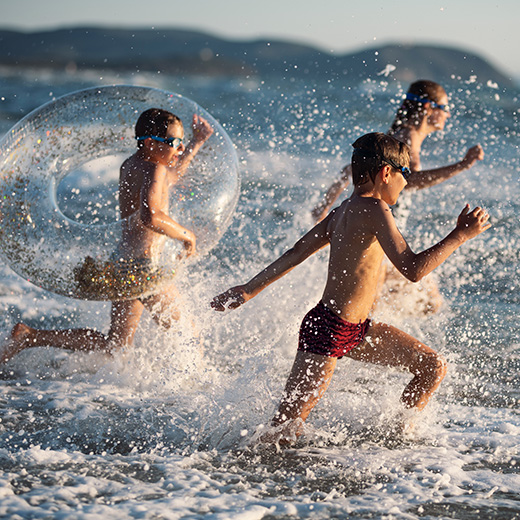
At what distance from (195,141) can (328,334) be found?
1.64 m

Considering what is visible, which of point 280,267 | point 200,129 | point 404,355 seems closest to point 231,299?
point 280,267

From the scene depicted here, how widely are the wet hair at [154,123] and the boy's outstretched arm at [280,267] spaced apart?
118 centimetres

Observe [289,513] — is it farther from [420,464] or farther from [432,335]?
[432,335]

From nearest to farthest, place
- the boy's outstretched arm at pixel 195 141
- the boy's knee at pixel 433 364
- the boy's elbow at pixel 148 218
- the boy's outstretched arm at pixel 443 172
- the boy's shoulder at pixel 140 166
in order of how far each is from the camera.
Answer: the boy's knee at pixel 433 364, the boy's elbow at pixel 148 218, the boy's shoulder at pixel 140 166, the boy's outstretched arm at pixel 195 141, the boy's outstretched arm at pixel 443 172

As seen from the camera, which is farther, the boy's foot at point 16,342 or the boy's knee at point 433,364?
the boy's foot at point 16,342

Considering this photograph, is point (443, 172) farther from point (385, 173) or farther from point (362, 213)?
point (362, 213)

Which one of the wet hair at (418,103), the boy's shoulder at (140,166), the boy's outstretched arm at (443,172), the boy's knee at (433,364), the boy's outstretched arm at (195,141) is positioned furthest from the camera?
Answer: the wet hair at (418,103)

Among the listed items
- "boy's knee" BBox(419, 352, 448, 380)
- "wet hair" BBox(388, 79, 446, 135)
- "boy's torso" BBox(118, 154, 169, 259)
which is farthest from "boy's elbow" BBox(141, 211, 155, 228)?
"wet hair" BBox(388, 79, 446, 135)

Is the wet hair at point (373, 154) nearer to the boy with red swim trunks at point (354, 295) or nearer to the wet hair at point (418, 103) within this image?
the boy with red swim trunks at point (354, 295)

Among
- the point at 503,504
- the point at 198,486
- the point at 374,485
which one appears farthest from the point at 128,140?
the point at 503,504

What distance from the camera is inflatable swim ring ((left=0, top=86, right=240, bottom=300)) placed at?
158 inches

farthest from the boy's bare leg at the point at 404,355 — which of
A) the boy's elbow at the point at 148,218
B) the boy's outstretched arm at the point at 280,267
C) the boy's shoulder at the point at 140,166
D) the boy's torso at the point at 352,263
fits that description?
the boy's shoulder at the point at 140,166

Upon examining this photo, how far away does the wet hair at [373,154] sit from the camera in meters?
3.19

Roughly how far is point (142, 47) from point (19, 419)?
67.4 meters
